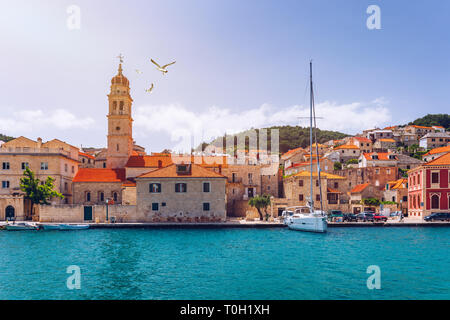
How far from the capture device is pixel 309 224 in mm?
36000

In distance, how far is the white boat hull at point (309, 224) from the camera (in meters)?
35.4

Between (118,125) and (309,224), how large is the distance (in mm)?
34687

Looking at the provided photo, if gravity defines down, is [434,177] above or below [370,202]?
above

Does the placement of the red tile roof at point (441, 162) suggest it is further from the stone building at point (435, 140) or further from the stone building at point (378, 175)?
the stone building at point (435, 140)

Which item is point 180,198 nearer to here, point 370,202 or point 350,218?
point 350,218

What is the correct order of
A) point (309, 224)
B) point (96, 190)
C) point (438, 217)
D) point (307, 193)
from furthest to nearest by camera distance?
point (96, 190) → point (307, 193) → point (438, 217) → point (309, 224)

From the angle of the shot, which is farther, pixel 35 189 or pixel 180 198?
pixel 35 189

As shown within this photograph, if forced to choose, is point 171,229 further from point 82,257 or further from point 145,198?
point 82,257

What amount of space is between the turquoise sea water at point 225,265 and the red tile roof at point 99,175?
1661 cm

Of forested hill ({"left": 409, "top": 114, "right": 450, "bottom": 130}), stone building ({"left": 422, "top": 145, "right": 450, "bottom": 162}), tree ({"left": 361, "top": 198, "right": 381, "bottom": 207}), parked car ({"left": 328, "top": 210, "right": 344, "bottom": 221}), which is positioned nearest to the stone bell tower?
parked car ({"left": 328, "top": 210, "right": 344, "bottom": 221})

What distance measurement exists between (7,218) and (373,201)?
48450 millimetres

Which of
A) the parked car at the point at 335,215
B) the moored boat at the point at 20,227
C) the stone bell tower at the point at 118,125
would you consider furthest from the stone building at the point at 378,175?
the moored boat at the point at 20,227

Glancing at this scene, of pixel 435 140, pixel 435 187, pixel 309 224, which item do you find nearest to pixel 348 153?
pixel 435 140

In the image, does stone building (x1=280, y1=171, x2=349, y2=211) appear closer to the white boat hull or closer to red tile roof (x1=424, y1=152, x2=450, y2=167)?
the white boat hull
